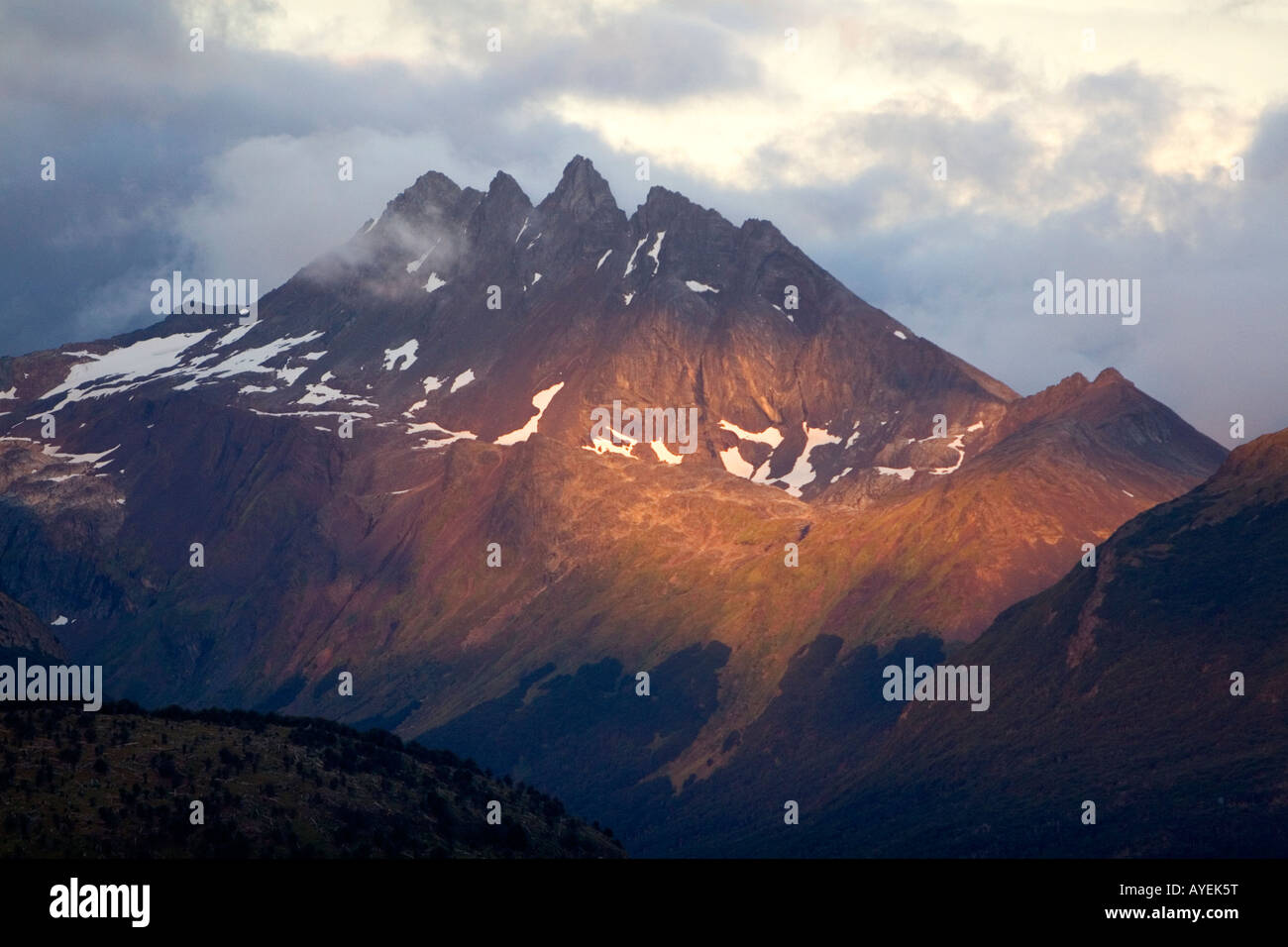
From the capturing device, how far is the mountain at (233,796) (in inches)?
4798

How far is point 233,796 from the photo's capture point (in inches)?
5153

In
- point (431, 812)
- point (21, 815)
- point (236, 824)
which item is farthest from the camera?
point (431, 812)

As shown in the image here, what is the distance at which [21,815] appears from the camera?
387 ft

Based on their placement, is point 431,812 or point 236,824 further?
point 431,812

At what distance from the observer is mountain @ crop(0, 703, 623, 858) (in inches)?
4798
